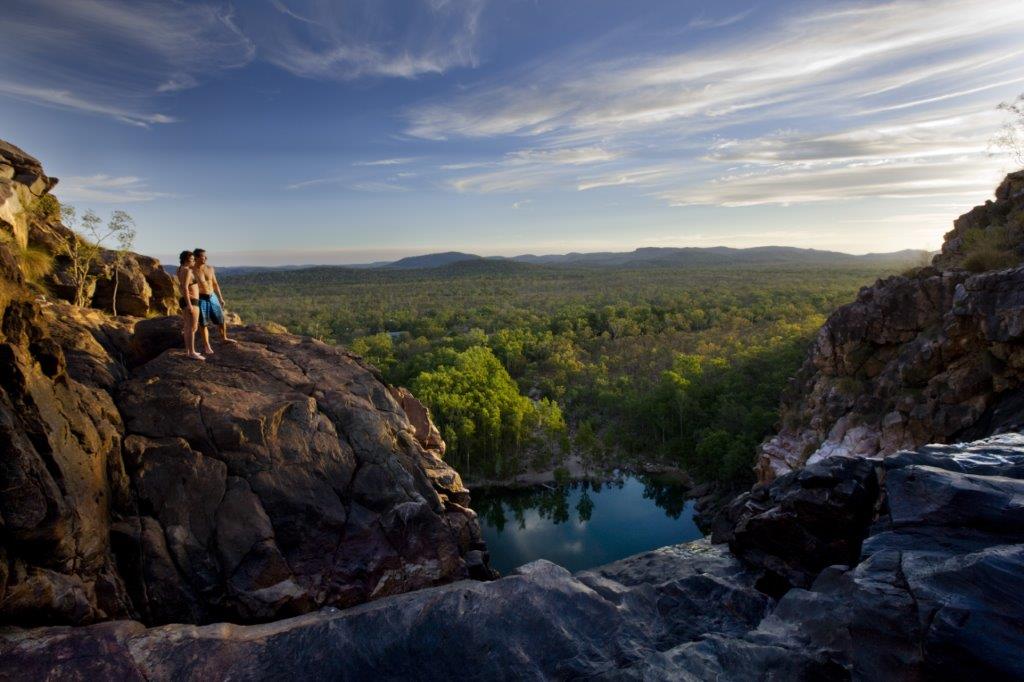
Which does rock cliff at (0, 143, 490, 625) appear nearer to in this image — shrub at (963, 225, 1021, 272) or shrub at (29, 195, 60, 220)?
shrub at (29, 195, 60, 220)

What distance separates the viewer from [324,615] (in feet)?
31.8

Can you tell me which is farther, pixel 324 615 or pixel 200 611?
pixel 200 611

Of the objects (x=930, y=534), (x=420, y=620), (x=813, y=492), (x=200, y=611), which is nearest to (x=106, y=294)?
(x=200, y=611)

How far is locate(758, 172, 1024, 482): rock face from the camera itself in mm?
15875

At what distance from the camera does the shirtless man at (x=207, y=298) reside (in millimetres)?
14211

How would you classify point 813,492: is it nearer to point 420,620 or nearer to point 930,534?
point 930,534

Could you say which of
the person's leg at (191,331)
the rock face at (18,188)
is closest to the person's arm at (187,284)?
the person's leg at (191,331)

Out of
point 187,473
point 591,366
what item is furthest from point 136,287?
point 591,366

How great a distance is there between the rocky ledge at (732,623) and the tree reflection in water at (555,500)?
27.3 m

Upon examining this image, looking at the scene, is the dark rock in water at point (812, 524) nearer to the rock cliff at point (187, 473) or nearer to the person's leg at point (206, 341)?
the rock cliff at point (187, 473)

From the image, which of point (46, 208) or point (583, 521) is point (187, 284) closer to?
point (46, 208)

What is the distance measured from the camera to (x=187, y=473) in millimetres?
12055

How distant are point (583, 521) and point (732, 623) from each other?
2798 cm

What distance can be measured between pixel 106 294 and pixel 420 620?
14.5 m
